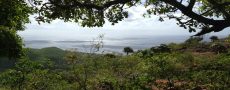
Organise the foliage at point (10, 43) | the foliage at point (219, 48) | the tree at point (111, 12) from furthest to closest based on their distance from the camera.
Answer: the foliage at point (219, 48), the foliage at point (10, 43), the tree at point (111, 12)

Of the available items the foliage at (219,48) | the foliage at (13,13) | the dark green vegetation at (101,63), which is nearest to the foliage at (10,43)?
the foliage at (13,13)

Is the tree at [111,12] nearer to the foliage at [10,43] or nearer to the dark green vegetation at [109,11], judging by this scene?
the dark green vegetation at [109,11]

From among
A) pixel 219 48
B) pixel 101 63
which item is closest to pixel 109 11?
pixel 101 63

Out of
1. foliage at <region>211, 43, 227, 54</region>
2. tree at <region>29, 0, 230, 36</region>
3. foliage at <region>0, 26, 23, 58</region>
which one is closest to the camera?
tree at <region>29, 0, 230, 36</region>

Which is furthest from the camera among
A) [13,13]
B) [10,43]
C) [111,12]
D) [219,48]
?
[219,48]

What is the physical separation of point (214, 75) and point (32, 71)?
9.09 meters

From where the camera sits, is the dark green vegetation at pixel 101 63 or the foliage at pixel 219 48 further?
the foliage at pixel 219 48

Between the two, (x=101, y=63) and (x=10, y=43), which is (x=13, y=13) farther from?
(x=10, y=43)

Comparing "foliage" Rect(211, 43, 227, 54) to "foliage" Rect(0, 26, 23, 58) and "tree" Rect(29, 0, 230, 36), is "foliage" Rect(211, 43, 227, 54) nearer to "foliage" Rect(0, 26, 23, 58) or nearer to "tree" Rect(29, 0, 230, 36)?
"foliage" Rect(0, 26, 23, 58)

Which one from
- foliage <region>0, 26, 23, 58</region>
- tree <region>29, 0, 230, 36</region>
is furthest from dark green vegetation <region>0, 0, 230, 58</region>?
foliage <region>0, 26, 23, 58</region>

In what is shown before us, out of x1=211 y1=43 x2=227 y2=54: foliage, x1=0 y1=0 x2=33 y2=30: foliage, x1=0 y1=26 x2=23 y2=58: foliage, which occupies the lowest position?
x1=211 y1=43 x2=227 y2=54: foliage

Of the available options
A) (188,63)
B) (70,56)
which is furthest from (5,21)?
(70,56)

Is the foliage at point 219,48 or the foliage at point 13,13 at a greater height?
the foliage at point 13,13

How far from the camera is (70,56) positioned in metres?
21.8
